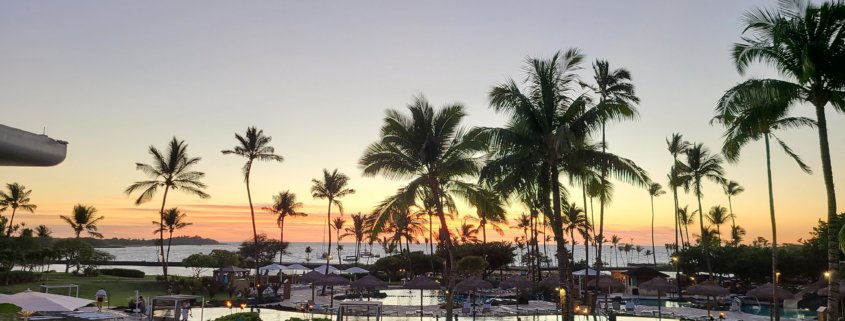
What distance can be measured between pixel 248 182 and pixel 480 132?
27043 millimetres

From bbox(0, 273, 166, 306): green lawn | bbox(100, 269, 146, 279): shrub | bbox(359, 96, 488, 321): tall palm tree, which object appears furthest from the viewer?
bbox(100, 269, 146, 279): shrub

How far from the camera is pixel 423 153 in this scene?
21.4 m

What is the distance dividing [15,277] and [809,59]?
48460 millimetres

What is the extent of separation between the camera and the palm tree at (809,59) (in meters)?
13.5

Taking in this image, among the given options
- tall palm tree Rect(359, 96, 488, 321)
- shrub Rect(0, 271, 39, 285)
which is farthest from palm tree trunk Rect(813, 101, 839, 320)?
shrub Rect(0, 271, 39, 285)

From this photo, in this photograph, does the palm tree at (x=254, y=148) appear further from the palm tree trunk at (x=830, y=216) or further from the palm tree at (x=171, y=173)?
the palm tree trunk at (x=830, y=216)

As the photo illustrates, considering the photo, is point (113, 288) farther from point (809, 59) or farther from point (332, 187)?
point (809, 59)

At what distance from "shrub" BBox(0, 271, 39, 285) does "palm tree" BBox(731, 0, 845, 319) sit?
46177 millimetres

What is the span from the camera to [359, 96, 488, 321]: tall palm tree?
857 inches

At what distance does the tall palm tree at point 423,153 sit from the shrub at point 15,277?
33.1 meters

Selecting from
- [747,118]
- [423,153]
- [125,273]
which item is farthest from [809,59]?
[125,273]

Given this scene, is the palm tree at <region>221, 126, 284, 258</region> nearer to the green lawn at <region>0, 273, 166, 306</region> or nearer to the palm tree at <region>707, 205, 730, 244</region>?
the green lawn at <region>0, 273, 166, 306</region>

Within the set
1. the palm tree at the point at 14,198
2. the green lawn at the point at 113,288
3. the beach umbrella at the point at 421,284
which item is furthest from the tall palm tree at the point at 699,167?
the palm tree at the point at 14,198

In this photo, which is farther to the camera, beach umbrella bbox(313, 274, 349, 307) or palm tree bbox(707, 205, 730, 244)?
palm tree bbox(707, 205, 730, 244)
